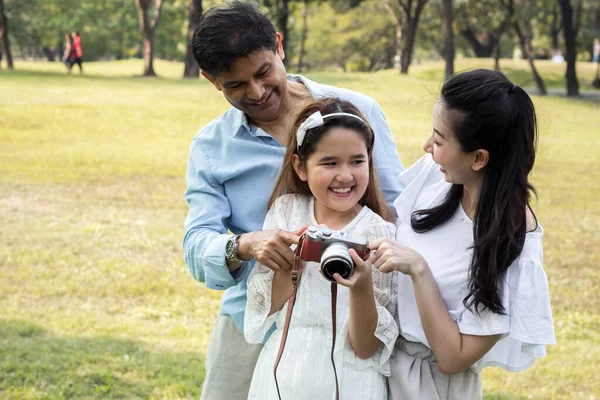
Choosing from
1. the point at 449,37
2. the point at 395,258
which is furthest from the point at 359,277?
the point at 449,37

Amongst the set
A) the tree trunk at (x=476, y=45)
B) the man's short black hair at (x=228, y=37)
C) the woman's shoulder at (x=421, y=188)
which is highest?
the man's short black hair at (x=228, y=37)

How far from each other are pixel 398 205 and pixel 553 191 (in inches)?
420

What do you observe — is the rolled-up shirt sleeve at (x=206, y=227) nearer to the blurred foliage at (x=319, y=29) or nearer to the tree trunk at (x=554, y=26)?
the blurred foliage at (x=319, y=29)

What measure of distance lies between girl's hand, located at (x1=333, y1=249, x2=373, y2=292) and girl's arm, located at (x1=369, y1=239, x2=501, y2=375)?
4cm

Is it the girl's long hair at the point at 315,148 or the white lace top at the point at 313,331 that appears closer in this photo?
the white lace top at the point at 313,331

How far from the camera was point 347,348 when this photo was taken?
8.54ft

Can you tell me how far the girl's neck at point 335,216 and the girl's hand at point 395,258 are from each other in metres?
0.33

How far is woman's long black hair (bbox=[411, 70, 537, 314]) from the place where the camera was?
2436mm

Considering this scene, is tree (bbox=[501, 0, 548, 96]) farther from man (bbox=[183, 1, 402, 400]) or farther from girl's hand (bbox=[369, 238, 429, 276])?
girl's hand (bbox=[369, 238, 429, 276])

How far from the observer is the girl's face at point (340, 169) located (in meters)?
2.66

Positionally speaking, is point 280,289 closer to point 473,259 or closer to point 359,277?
point 359,277

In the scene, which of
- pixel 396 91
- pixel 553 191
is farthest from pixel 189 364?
pixel 396 91

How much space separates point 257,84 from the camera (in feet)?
9.68

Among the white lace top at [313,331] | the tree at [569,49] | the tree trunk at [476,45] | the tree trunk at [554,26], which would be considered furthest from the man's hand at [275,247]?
the tree trunk at [476,45]
